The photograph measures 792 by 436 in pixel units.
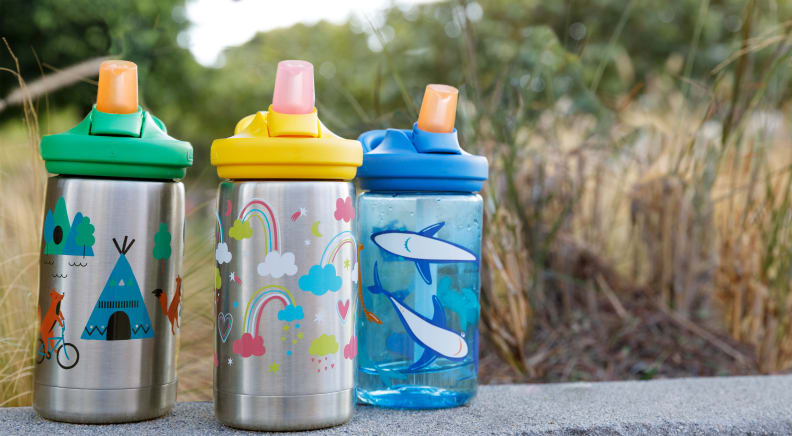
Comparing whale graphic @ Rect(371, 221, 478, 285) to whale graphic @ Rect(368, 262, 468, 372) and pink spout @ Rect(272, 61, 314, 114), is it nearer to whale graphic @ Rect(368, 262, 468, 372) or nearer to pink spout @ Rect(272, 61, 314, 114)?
whale graphic @ Rect(368, 262, 468, 372)

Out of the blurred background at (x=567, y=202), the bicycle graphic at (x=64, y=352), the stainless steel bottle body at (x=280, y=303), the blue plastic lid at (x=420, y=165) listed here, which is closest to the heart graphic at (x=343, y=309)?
the stainless steel bottle body at (x=280, y=303)

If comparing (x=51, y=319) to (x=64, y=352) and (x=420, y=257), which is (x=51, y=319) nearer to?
(x=64, y=352)

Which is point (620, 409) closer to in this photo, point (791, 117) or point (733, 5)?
point (791, 117)

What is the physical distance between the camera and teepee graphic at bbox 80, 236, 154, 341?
1391mm

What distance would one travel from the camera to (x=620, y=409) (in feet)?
5.56

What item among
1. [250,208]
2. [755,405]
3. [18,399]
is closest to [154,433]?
[250,208]

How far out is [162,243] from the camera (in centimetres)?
145

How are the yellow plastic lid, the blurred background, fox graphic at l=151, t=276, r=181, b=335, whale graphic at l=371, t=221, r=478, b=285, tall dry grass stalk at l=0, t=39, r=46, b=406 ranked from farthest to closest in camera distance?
1. the blurred background
2. tall dry grass stalk at l=0, t=39, r=46, b=406
3. whale graphic at l=371, t=221, r=478, b=285
4. fox graphic at l=151, t=276, r=181, b=335
5. the yellow plastic lid

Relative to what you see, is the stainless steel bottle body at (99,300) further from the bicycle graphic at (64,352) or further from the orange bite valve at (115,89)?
the orange bite valve at (115,89)

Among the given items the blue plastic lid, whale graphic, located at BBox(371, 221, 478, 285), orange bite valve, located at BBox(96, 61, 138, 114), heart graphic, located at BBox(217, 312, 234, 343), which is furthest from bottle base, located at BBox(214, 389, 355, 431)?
orange bite valve, located at BBox(96, 61, 138, 114)

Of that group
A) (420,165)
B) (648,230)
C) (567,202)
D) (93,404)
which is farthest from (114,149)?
(648,230)

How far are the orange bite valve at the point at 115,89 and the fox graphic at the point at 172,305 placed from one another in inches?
14.3

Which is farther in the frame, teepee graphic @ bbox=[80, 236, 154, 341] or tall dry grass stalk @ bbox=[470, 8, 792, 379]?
tall dry grass stalk @ bbox=[470, 8, 792, 379]

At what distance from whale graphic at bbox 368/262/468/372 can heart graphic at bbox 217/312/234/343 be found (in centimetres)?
35
